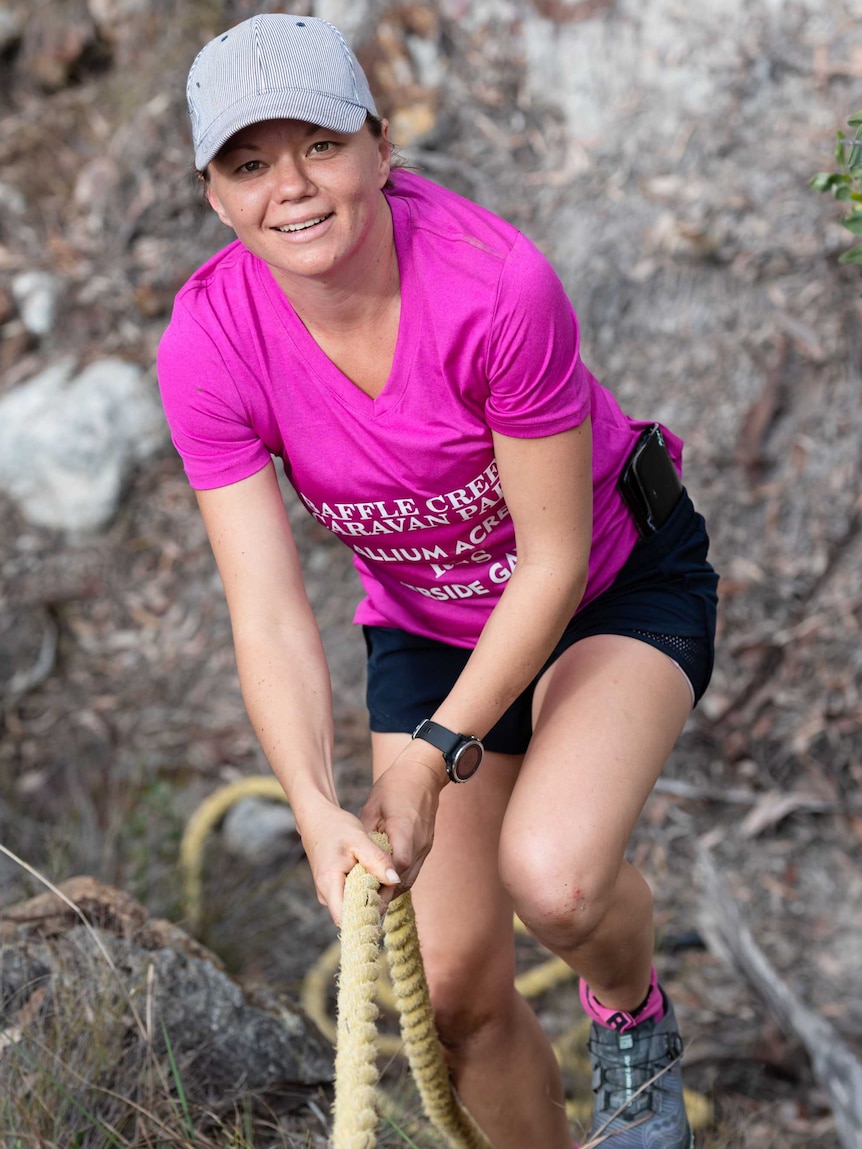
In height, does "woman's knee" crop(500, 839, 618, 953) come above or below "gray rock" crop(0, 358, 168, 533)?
below

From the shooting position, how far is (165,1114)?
2.21 m

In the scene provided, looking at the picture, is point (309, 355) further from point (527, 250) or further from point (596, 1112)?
point (596, 1112)

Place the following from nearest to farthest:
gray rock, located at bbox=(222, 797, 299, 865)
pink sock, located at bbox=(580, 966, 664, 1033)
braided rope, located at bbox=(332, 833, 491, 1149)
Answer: braided rope, located at bbox=(332, 833, 491, 1149)
pink sock, located at bbox=(580, 966, 664, 1033)
gray rock, located at bbox=(222, 797, 299, 865)

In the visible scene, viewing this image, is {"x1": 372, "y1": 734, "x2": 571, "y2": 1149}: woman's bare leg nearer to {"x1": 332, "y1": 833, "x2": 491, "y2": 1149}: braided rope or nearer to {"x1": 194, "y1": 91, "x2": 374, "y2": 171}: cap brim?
{"x1": 332, "y1": 833, "x2": 491, "y2": 1149}: braided rope

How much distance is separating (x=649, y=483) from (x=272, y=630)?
77cm

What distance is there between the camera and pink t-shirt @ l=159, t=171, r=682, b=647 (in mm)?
1950

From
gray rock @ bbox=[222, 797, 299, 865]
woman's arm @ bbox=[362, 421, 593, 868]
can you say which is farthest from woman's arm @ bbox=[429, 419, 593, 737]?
gray rock @ bbox=[222, 797, 299, 865]

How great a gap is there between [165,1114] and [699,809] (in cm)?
234

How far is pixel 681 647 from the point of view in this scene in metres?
2.23

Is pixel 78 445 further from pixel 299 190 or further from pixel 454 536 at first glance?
pixel 299 190

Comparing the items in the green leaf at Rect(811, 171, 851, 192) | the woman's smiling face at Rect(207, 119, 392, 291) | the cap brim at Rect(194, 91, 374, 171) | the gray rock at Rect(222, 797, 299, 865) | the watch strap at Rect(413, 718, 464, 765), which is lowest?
the gray rock at Rect(222, 797, 299, 865)

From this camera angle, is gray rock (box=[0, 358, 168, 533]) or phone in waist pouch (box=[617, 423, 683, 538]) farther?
gray rock (box=[0, 358, 168, 533])

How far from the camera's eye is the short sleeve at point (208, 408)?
6.82ft

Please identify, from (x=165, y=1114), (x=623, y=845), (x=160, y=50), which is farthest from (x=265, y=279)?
(x=160, y=50)
